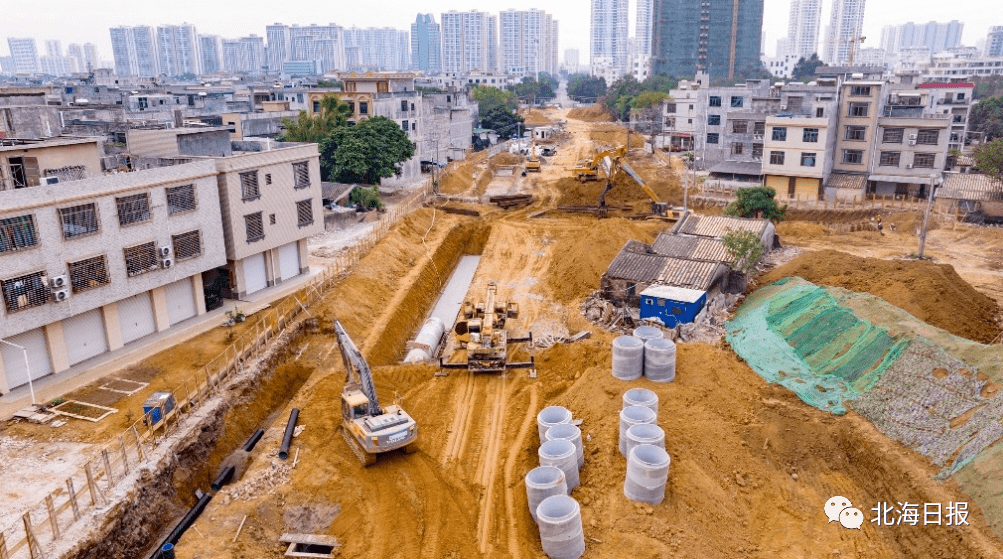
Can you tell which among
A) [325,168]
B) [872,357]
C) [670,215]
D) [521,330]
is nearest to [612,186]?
[670,215]

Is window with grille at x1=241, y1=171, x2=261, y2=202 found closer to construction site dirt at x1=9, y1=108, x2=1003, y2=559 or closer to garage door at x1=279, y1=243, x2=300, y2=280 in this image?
garage door at x1=279, y1=243, x2=300, y2=280

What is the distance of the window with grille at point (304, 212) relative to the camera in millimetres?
36969

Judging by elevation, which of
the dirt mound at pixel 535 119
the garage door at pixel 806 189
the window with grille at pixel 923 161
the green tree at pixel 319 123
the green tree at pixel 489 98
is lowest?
the garage door at pixel 806 189

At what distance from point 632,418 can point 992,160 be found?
173ft

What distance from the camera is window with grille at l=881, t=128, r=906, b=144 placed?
2231 inches

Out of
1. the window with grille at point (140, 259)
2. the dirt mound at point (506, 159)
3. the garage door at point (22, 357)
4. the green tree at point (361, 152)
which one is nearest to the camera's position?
the garage door at point (22, 357)

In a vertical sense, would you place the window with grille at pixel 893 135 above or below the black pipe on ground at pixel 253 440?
above

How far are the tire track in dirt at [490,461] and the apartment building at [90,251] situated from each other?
1543cm

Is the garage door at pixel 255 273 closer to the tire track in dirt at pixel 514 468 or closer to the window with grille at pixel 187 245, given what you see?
the window with grille at pixel 187 245

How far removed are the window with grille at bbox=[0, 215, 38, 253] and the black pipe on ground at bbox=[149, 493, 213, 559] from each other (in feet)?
37.0

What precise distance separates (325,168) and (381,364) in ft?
104

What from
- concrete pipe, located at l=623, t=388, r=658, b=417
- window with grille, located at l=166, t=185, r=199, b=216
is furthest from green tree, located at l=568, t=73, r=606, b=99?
concrete pipe, located at l=623, t=388, r=658, b=417

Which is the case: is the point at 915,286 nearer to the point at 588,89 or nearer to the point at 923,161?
the point at 923,161

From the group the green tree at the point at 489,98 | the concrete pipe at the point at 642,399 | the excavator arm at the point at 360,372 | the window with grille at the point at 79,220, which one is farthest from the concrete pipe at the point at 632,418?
the green tree at the point at 489,98
